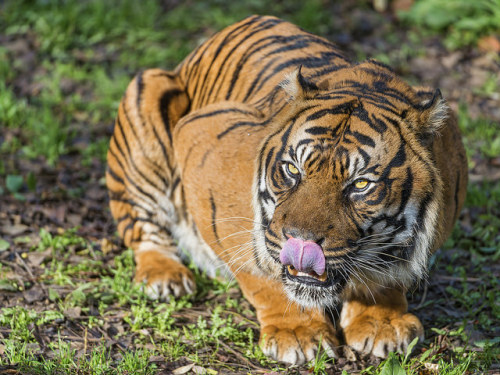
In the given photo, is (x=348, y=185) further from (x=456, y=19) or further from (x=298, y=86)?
(x=456, y=19)

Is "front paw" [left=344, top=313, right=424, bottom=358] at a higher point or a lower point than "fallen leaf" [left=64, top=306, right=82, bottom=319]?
higher

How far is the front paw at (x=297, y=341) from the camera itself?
3.35 metres

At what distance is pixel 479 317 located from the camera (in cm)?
378

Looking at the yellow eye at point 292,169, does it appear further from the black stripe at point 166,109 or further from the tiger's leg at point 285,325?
the black stripe at point 166,109

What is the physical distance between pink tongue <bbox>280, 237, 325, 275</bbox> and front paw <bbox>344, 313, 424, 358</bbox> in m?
0.72

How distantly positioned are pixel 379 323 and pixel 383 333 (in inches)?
2.9

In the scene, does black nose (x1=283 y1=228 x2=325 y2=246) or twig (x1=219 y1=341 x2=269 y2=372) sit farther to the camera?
twig (x1=219 y1=341 x2=269 y2=372)

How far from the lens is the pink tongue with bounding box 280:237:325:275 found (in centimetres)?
284

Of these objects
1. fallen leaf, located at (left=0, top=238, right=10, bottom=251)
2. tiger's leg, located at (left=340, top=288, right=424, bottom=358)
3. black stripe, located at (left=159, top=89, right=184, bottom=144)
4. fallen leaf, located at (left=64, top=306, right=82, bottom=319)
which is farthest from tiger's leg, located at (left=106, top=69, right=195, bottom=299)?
tiger's leg, located at (left=340, top=288, right=424, bottom=358)

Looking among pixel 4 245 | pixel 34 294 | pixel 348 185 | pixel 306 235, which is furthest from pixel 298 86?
pixel 4 245

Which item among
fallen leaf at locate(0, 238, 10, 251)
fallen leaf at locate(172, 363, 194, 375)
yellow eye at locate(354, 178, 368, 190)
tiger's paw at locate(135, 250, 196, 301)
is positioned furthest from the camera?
fallen leaf at locate(0, 238, 10, 251)

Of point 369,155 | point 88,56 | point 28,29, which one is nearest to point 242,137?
point 369,155

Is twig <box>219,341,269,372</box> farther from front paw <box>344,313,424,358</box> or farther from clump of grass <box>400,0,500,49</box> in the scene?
clump of grass <box>400,0,500,49</box>

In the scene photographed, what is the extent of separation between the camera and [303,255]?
9.38 feet
